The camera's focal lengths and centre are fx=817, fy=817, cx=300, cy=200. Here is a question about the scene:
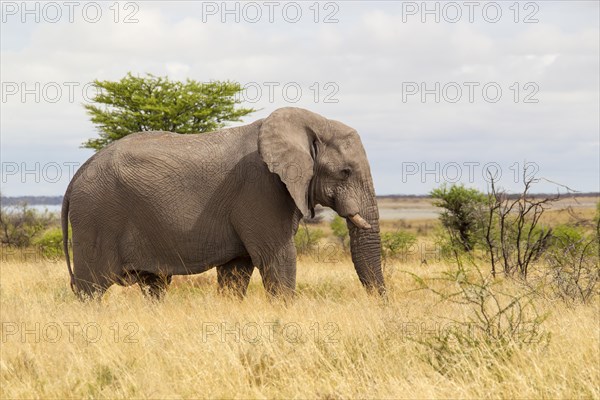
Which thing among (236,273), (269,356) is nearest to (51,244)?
(236,273)

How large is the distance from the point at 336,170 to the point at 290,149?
714mm

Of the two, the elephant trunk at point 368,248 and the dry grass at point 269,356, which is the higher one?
the elephant trunk at point 368,248

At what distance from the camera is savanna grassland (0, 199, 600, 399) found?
6441 millimetres

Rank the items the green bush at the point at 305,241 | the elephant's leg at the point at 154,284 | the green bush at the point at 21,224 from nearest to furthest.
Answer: the elephant's leg at the point at 154,284 → the green bush at the point at 305,241 → the green bush at the point at 21,224

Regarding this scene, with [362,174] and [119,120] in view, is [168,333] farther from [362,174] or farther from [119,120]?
[119,120]

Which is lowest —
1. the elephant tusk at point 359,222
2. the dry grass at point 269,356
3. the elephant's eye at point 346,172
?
the dry grass at point 269,356

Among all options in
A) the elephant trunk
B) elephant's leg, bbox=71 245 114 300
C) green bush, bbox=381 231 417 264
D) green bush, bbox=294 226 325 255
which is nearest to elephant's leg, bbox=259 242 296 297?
the elephant trunk

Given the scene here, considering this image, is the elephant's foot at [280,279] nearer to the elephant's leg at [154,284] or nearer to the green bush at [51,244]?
the elephant's leg at [154,284]

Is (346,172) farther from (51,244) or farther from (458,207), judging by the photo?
(51,244)

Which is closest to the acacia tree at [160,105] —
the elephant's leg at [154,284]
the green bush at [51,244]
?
the green bush at [51,244]

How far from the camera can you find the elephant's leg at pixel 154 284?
36.9ft

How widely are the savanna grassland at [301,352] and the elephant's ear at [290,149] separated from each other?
4.66 ft

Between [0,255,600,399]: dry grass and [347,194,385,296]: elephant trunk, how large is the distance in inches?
33.6

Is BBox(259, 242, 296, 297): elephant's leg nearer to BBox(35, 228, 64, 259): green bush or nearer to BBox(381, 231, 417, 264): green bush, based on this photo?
BBox(381, 231, 417, 264): green bush
